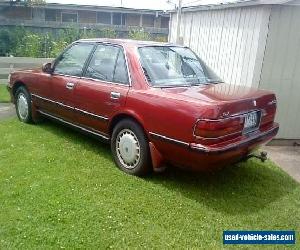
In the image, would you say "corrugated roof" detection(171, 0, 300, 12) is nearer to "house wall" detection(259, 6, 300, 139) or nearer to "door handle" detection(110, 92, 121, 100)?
"house wall" detection(259, 6, 300, 139)

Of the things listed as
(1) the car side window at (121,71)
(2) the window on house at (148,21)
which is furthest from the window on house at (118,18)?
(1) the car side window at (121,71)

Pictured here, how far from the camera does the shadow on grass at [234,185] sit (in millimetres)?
4145

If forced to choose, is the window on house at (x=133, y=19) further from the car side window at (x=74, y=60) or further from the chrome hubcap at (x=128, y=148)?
the chrome hubcap at (x=128, y=148)

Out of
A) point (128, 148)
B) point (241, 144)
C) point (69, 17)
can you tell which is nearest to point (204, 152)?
point (241, 144)

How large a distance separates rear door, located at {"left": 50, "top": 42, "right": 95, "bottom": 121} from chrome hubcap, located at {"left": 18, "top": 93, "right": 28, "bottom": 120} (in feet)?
3.19

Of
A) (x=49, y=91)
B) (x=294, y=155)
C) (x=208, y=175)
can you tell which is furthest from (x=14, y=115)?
(x=294, y=155)

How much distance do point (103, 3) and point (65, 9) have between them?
3008mm

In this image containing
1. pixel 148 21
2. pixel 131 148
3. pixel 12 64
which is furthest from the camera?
pixel 148 21

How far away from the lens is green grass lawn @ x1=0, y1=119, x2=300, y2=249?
337cm

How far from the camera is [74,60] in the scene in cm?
562

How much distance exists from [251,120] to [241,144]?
0.42 metres

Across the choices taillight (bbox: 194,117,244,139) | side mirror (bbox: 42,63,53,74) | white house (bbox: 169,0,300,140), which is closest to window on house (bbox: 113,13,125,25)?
white house (bbox: 169,0,300,140)

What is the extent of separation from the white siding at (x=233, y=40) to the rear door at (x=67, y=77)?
8.98 ft

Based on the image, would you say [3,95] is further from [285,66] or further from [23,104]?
[285,66]
